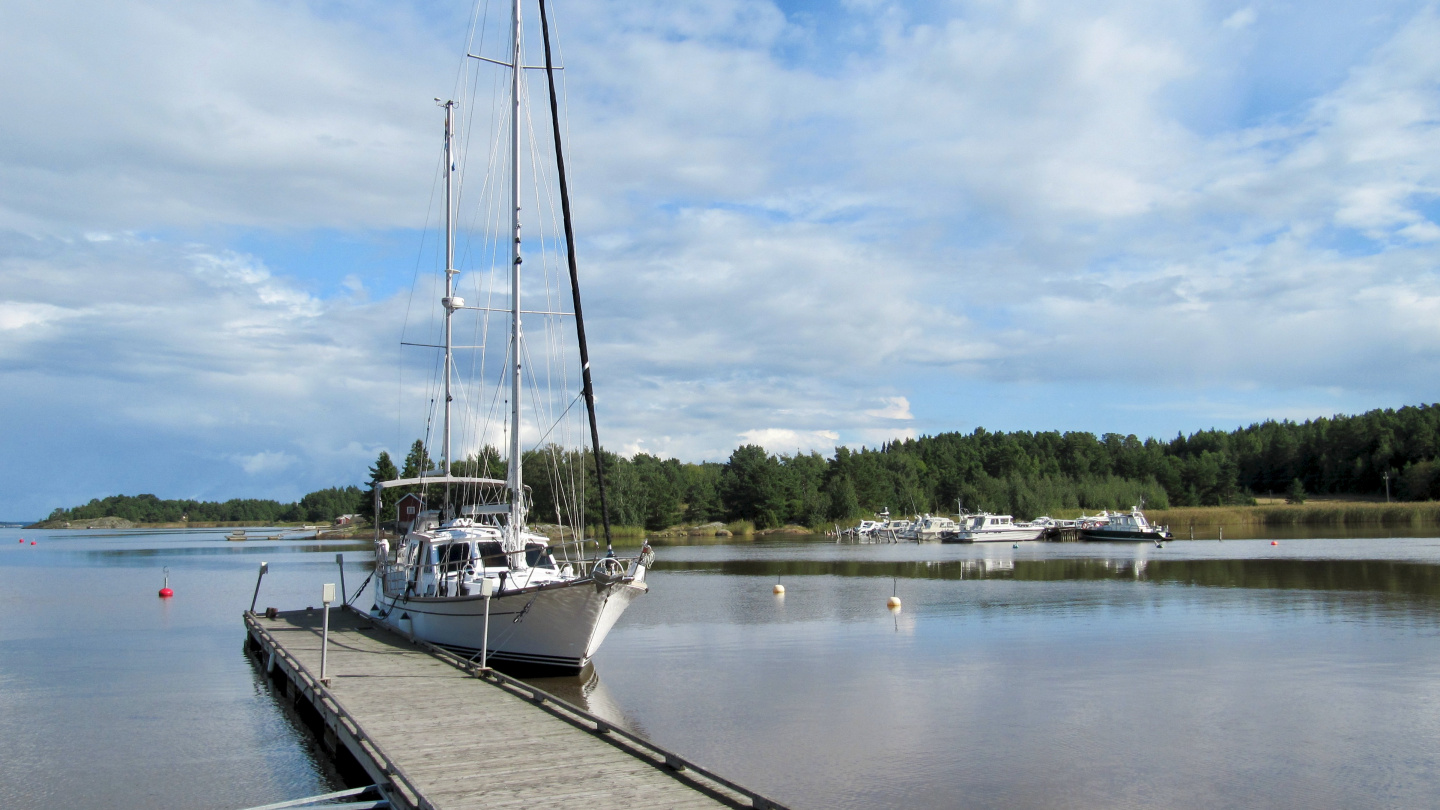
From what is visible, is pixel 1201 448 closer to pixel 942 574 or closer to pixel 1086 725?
pixel 942 574

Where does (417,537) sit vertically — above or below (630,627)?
above

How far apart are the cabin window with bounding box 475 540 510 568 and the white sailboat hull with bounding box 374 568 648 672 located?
1.65m

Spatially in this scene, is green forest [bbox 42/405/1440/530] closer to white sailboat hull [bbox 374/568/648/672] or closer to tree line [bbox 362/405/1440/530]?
tree line [bbox 362/405/1440/530]

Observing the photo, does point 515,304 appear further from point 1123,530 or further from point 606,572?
point 1123,530

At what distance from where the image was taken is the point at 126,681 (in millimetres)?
24484

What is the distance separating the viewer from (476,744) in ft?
44.8

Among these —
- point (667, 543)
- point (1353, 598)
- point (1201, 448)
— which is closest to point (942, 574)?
point (1353, 598)

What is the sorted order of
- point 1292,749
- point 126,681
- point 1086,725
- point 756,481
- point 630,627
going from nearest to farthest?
1. point 1292,749
2. point 1086,725
3. point 126,681
4. point 630,627
5. point 756,481

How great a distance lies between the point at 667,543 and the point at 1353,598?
8659cm

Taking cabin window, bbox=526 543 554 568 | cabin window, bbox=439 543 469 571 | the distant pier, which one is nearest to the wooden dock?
cabin window, bbox=439 543 469 571

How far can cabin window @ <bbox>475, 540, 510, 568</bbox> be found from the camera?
24.7 meters

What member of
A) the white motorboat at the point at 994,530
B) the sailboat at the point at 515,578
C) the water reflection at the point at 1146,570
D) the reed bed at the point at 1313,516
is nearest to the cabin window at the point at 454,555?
the sailboat at the point at 515,578

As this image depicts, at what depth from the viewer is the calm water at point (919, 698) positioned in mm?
14812

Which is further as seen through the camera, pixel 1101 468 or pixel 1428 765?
pixel 1101 468
